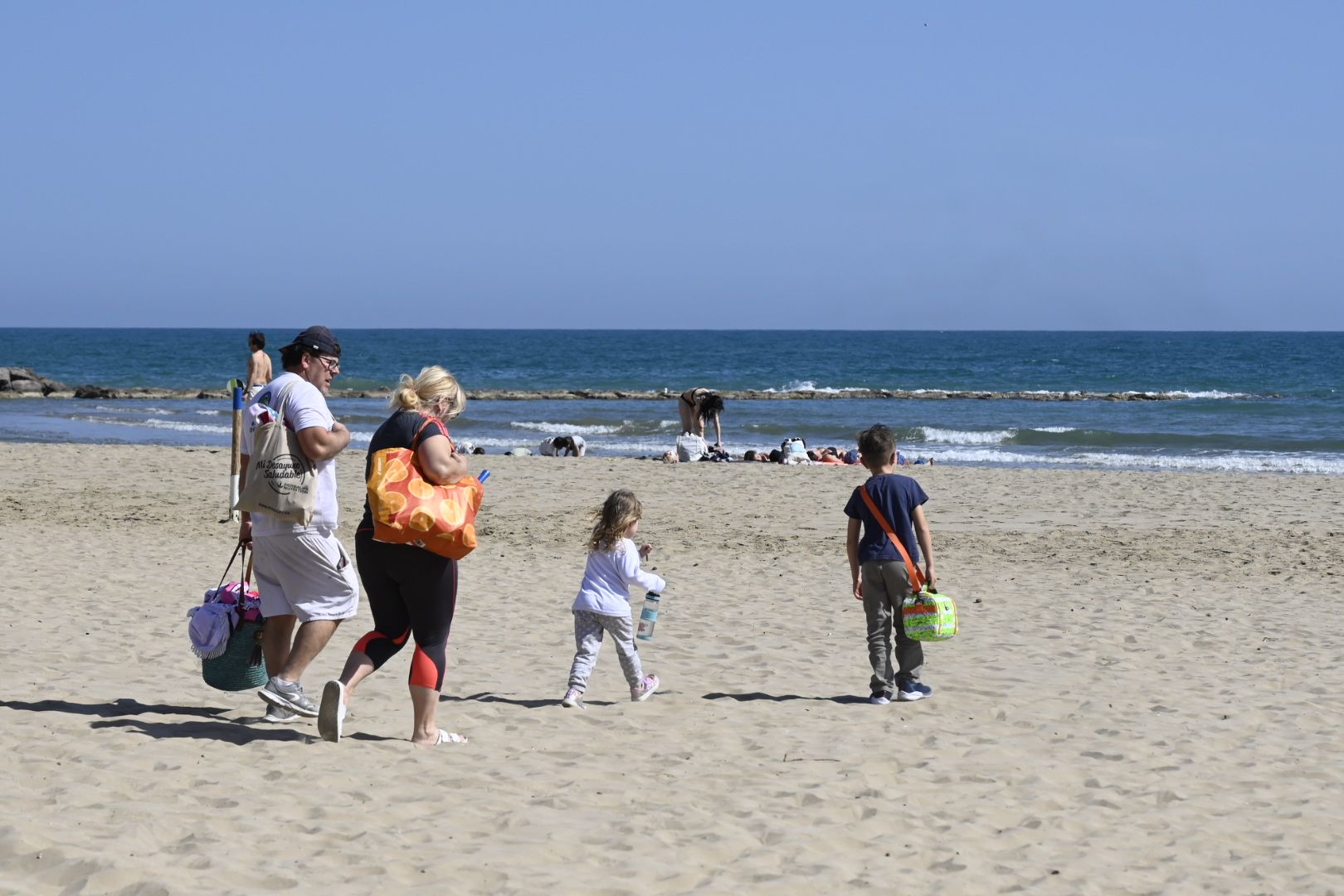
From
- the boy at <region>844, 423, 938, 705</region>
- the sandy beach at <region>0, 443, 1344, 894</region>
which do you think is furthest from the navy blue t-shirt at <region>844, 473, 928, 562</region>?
the sandy beach at <region>0, 443, 1344, 894</region>

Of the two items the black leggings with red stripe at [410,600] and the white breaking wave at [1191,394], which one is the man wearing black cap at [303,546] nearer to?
the black leggings with red stripe at [410,600]

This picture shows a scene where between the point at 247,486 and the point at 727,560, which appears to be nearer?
the point at 247,486

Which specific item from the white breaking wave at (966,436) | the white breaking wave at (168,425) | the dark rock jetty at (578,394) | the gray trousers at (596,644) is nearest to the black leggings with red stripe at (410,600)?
the gray trousers at (596,644)

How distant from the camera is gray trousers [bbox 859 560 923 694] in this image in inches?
249

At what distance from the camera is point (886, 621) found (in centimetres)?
646

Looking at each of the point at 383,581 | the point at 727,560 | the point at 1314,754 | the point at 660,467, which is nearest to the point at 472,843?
the point at 383,581

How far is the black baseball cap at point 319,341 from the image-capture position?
5223 mm

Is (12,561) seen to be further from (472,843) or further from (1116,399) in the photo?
(1116,399)

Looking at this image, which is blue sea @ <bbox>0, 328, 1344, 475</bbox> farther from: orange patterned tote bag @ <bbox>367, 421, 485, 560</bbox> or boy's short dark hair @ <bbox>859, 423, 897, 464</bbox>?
orange patterned tote bag @ <bbox>367, 421, 485, 560</bbox>

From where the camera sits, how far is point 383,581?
515 centimetres

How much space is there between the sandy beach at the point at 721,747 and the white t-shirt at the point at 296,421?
0.87 meters

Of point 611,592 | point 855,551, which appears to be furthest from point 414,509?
point 855,551

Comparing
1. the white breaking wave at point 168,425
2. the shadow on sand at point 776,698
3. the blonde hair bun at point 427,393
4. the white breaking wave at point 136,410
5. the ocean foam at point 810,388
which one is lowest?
the white breaking wave at point 168,425

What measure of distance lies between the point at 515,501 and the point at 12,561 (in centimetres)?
608
